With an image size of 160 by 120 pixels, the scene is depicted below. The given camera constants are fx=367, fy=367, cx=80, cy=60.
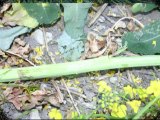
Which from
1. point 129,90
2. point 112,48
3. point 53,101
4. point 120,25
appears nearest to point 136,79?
point 129,90

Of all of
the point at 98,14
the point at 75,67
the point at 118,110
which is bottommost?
the point at 118,110

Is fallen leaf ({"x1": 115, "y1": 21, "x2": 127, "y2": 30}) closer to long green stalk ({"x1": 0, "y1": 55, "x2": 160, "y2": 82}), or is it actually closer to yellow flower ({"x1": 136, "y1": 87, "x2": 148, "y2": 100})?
long green stalk ({"x1": 0, "y1": 55, "x2": 160, "y2": 82})

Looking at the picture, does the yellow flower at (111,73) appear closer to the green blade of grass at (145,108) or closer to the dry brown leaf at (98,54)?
the dry brown leaf at (98,54)

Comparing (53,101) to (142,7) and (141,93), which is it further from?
(142,7)

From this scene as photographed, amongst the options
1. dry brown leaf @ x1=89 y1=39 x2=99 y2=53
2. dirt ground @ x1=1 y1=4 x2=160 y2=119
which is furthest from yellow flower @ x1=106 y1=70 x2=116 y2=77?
dry brown leaf @ x1=89 y1=39 x2=99 y2=53

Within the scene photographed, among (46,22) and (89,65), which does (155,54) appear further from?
(46,22)

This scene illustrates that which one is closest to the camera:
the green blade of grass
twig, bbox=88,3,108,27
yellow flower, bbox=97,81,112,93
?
the green blade of grass

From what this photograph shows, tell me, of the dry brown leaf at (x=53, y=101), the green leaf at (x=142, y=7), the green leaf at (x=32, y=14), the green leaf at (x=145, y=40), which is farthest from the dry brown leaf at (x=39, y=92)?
the green leaf at (x=142, y=7)
